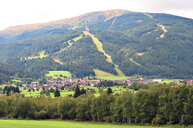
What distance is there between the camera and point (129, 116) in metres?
73.4

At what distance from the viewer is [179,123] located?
64375mm

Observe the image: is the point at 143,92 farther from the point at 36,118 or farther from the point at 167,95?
the point at 36,118

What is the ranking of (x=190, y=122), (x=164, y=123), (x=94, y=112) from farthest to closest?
(x=94, y=112), (x=164, y=123), (x=190, y=122)

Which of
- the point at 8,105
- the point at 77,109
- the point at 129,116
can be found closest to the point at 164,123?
the point at 129,116

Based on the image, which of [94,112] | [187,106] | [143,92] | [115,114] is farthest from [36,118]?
[187,106]

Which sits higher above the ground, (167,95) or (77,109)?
(167,95)

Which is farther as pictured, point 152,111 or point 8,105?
point 8,105

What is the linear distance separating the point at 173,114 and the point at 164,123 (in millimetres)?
3831

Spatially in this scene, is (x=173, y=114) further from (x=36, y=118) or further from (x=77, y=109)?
(x=36, y=118)

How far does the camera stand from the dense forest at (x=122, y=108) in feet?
220

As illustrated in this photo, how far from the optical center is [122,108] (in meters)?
75.9

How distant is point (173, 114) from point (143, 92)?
11.6 meters

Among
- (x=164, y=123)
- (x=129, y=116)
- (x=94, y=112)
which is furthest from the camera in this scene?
(x=94, y=112)

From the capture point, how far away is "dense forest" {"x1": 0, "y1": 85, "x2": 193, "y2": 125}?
67.0 m
